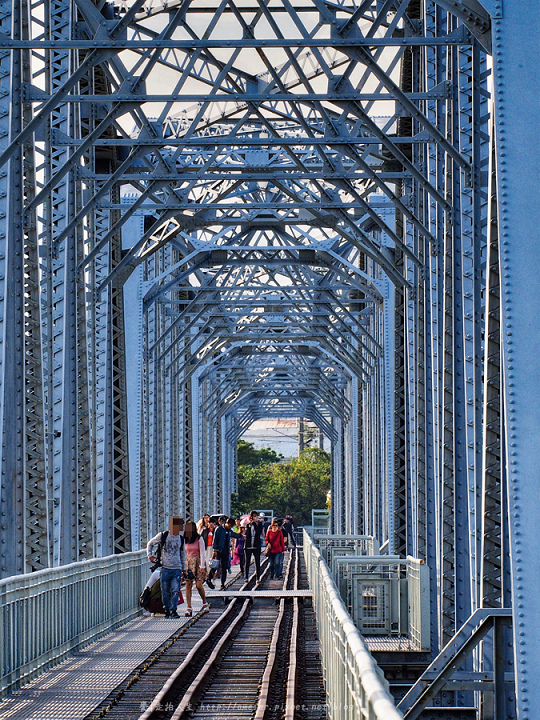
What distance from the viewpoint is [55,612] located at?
12.5m

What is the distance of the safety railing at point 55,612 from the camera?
10586mm

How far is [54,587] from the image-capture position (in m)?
12.5

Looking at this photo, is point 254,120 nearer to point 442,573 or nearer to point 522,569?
point 442,573

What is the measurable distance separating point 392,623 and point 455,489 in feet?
14.2

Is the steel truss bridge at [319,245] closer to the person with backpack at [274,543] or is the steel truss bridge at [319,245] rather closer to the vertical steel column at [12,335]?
the vertical steel column at [12,335]

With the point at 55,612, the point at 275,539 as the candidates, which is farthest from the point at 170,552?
the point at 275,539

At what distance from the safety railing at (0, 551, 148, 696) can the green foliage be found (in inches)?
3006

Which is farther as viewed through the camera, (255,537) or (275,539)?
(255,537)

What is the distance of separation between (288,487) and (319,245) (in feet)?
238

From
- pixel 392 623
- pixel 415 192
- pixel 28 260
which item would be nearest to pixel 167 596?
pixel 392 623

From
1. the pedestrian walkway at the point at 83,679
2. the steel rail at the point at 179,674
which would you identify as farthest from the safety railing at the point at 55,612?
the steel rail at the point at 179,674

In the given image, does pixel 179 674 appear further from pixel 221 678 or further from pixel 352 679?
pixel 352 679

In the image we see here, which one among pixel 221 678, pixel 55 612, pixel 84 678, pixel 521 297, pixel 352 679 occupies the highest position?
pixel 521 297

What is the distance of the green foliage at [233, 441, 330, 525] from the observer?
94.4 m
